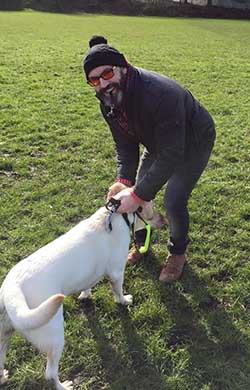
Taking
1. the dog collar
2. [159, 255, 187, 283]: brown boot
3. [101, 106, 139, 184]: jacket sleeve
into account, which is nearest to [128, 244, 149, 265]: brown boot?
[159, 255, 187, 283]: brown boot

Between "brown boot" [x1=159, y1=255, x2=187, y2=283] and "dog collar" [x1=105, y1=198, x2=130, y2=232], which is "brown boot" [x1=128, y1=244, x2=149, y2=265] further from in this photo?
"dog collar" [x1=105, y1=198, x2=130, y2=232]

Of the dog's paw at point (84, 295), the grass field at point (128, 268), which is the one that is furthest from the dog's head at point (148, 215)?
the dog's paw at point (84, 295)

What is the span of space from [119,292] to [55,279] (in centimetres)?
86

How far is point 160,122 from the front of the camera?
2939mm

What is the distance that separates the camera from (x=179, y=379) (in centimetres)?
294

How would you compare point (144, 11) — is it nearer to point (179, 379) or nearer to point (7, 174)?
point (7, 174)

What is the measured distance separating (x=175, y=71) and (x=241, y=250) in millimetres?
8562

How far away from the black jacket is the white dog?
42 cm

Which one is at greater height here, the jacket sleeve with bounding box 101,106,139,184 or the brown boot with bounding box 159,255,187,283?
the jacket sleeve with bounding box 101,106,139,184

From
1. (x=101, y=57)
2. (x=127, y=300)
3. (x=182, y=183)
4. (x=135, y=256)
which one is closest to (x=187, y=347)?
(x=127, y=300)

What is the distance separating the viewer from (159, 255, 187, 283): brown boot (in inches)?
150

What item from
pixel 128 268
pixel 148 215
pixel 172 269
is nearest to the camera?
pixel 148 215

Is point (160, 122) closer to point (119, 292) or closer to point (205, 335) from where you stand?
point (119, 292)

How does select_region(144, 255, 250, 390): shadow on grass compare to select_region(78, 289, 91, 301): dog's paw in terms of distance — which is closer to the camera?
select_region(144, 255, 250, 390): shadow on grass
